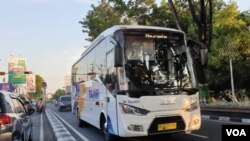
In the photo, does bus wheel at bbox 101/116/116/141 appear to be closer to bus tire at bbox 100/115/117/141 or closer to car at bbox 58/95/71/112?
bus tire at bbox 100/115/117/141

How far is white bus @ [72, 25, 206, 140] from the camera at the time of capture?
38.3ft

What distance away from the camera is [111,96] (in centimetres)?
1258

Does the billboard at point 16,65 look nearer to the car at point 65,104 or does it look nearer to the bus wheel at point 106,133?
the car at point 65,104

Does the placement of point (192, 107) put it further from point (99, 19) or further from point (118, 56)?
point (99, 19)

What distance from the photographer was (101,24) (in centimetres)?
4628

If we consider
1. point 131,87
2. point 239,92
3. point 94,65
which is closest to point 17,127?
point 131,87

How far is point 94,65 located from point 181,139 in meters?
4.45

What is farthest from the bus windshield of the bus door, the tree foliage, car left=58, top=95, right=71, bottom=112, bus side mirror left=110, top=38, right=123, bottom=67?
car left=58, top=95, right=71, bottom=112

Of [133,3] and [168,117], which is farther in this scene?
[133,3]

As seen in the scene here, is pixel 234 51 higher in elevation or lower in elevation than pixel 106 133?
higher

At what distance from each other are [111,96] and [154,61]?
1631mm

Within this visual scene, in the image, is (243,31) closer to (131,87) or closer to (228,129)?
(131,87)

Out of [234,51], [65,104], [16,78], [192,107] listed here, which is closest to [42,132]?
[192,107]

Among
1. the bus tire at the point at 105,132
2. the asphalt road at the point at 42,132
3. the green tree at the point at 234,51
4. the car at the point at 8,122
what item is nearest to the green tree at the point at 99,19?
the green tree at the point at 234,51
